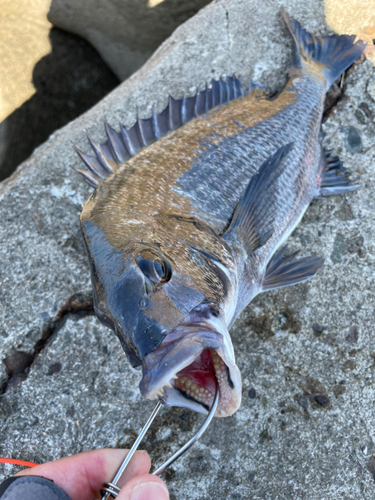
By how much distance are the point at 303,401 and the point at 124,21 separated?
3.73 meters

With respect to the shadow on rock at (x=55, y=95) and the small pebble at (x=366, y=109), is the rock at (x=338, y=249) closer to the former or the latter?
the small pebble at (x=366, y=109)

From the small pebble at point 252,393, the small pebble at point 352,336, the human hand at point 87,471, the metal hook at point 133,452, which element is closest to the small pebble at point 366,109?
the small pebble at point 352,336

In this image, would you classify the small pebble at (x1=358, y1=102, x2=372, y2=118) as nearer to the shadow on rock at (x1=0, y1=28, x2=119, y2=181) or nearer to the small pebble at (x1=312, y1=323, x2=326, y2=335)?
the small pebble at (x1=312, y1=323, x2=326, y2=335)

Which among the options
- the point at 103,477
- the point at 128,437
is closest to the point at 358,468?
the point at 128,437

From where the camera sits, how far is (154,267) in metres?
1.12

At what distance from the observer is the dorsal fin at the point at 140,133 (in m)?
1.80

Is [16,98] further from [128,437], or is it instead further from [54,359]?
[128,437]

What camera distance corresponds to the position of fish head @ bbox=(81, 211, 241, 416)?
1014 mm

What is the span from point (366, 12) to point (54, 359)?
301 centimetres

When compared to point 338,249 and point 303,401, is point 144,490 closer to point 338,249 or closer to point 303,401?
point 303,401

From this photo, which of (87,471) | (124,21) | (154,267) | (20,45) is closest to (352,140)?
(154,267)

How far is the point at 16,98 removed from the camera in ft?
11.7

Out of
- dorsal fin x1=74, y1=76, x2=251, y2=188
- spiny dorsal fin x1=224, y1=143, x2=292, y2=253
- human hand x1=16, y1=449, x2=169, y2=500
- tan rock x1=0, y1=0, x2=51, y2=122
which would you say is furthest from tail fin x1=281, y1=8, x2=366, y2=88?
tan rock x1=0, y1=0, x2=51, y2=122

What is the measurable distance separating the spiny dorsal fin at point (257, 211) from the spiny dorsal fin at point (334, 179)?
1.52 feet
